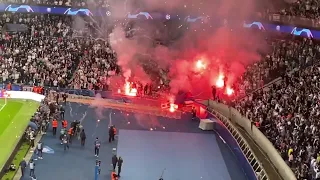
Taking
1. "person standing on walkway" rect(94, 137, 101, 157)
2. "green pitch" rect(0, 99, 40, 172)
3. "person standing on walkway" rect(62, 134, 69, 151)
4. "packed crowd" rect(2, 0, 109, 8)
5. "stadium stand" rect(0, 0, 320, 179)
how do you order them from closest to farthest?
"stadium stand" rect(0, 0, 320, 179), "person standing on walkway" rect(94, 137, 101, 157), "green pitch" rect(0, 99, 40, 172), "person standing on walkway" rect(62, 134, 69, 151), "packed crowd" rect(2, 0, 109, 8)

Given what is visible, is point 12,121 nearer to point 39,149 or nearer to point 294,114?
point 39,149

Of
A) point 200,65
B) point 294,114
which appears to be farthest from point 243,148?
point 200,65

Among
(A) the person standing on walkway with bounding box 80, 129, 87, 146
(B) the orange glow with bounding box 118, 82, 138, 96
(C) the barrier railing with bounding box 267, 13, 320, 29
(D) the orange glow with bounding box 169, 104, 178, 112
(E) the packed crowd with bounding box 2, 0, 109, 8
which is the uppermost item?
(E) the packed crowd with bounding box 2, 0, 109, 8

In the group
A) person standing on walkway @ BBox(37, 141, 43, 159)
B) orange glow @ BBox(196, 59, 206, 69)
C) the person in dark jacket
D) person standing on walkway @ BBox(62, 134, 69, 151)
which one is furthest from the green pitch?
orange glow @ BBox(196, 59, 206, 69)

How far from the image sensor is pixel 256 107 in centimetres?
2850

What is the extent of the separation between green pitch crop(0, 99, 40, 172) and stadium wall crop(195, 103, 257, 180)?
940 cm

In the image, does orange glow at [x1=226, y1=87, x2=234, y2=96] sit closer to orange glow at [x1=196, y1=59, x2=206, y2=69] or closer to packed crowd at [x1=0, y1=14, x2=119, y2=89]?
orange glow at [x1=196, y1=59, x2=206, y2=69]

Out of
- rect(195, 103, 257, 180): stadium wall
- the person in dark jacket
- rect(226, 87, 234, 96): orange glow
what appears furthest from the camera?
rect(226, 87, 234, 96): orange glow

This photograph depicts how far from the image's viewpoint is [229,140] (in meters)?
28.0

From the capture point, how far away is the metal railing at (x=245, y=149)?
73.6 feet

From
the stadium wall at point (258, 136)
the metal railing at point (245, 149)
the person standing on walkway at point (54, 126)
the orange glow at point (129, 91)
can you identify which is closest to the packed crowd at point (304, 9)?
the stadium wall at point (258, 136)

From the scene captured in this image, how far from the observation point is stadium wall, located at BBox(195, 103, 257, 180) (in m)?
24.1

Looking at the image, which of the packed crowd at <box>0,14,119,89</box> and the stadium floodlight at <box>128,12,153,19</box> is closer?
the packed crowd at <box>0,14,119,89</box>

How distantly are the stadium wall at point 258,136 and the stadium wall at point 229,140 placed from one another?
0.64 m
